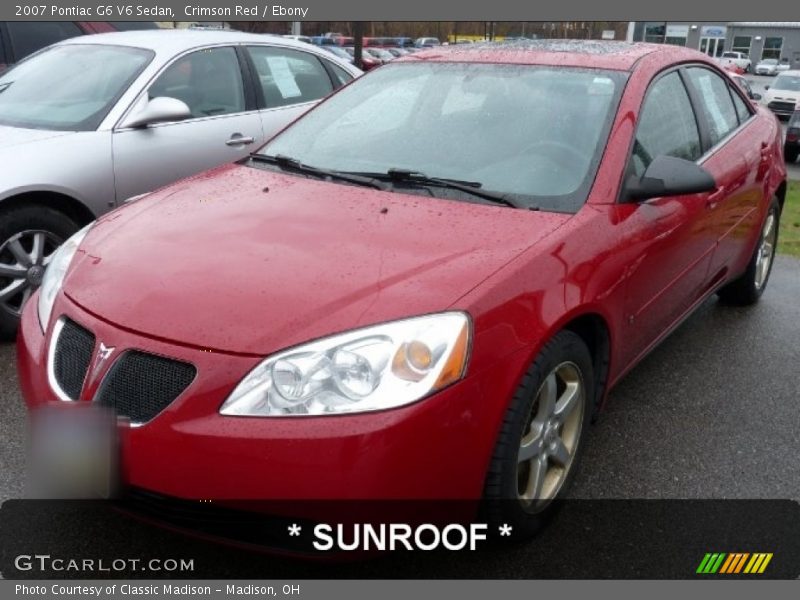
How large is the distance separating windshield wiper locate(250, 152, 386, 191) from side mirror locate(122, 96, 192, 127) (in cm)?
125

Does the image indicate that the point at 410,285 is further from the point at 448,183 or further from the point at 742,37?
the point at 742,37

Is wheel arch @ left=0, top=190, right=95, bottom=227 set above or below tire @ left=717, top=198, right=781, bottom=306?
above

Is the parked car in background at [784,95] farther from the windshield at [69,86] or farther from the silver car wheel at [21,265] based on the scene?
the silver car wheel at [21,265]

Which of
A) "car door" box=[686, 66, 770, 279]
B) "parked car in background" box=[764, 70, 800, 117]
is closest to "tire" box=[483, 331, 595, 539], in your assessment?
"car door" box=[686, 66, 770, 279]

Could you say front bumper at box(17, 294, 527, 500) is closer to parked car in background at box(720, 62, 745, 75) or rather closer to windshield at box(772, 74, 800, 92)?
parked car in background at box(720, 62, 745, 75)

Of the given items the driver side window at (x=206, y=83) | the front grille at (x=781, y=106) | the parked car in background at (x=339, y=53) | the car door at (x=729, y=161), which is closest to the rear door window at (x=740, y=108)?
the car door at (x=729, y=161)

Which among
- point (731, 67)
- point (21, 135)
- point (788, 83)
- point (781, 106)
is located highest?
point (21, 135)

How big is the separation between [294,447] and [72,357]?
2.58 ft

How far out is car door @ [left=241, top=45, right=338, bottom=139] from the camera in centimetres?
544

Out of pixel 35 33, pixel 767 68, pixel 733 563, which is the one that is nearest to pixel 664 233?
pixel 733 563

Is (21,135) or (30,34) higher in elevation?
(30,34)

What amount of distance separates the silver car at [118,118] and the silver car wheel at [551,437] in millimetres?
2832

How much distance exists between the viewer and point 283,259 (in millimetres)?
2463

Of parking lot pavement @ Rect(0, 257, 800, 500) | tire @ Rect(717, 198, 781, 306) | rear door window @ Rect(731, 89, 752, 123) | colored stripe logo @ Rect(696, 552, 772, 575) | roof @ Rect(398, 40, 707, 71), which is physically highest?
roof @ Rect(398, 40, 707, 71)
